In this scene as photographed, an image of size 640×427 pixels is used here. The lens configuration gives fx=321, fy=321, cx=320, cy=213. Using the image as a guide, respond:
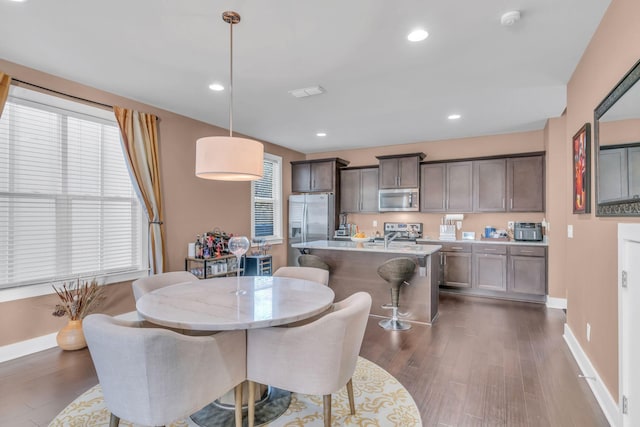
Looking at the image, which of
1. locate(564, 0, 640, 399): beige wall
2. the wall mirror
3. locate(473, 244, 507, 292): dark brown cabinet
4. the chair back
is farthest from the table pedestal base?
locate(473, 244, 507, 292): dark brown cabinet

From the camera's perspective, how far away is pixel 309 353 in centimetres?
170

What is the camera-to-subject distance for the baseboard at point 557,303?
454 centimetres

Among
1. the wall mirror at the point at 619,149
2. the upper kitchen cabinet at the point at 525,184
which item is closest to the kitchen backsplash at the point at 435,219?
the upper kitchen cabinet at the point at 525,184

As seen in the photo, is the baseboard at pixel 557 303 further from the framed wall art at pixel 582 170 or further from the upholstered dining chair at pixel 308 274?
the upholstered dining chair at pixel 308 274

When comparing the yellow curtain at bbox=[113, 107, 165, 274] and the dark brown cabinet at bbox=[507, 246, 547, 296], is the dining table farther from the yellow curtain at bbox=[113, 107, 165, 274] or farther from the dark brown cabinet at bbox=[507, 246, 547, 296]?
the dark brown cabinet at bbox=[507, 246, 547, 296]

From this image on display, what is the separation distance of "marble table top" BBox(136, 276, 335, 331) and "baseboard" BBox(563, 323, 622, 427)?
1.88 metres

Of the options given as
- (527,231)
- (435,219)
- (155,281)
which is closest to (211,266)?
(155,281)

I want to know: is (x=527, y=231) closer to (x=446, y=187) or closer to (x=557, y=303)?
(x=557, y=303)

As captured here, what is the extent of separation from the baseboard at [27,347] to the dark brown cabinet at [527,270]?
5.88 metres

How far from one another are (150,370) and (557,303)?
5230mm

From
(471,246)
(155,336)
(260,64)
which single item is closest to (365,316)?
(155,336)

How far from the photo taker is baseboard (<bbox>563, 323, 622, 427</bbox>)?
200cm

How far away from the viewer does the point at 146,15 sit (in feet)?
7.41

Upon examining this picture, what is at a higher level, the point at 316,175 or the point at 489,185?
the point at 316,175
